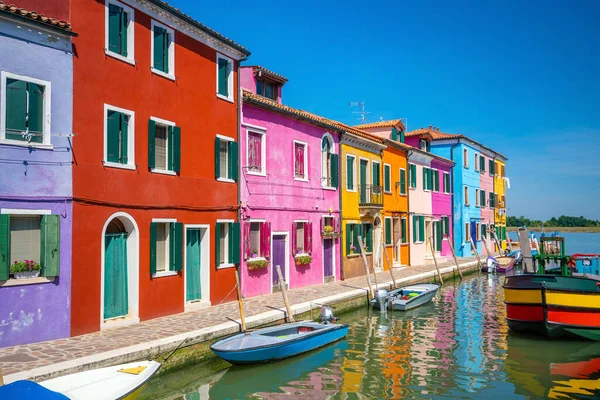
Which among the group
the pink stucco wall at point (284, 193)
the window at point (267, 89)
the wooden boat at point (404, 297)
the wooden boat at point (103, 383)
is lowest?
the wooden boat at point (404, 297)

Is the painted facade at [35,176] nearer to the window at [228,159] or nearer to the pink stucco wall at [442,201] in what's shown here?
the window at [228,159]

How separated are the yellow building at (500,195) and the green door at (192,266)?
3612cm

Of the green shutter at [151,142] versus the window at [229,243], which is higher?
the green shutter at [151,142]

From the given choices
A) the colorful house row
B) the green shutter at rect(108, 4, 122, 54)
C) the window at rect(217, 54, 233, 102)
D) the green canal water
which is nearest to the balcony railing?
the colorful house row

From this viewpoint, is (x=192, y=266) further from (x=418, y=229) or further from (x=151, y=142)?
(x=418, y=229)

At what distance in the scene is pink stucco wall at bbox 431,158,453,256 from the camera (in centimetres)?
3334

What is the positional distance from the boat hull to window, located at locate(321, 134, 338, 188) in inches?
364

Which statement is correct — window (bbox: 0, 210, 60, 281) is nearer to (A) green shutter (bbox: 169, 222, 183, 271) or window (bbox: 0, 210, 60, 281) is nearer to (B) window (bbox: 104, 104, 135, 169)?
(B) window (bbox: 104, 104, 135, 169)

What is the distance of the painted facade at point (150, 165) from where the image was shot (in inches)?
444

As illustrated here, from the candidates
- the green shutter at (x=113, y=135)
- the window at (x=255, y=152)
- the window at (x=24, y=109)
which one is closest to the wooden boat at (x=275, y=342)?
the green shutter at (x=113, y=135)

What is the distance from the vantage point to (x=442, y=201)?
114 feet

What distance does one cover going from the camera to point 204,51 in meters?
14.9

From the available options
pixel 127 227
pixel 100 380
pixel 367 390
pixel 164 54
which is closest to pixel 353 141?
pixel 164 54

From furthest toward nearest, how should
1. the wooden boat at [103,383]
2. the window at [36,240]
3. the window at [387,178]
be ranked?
the window at [387,178]
the window at [36,240]
the wooden boat at [103,383]
